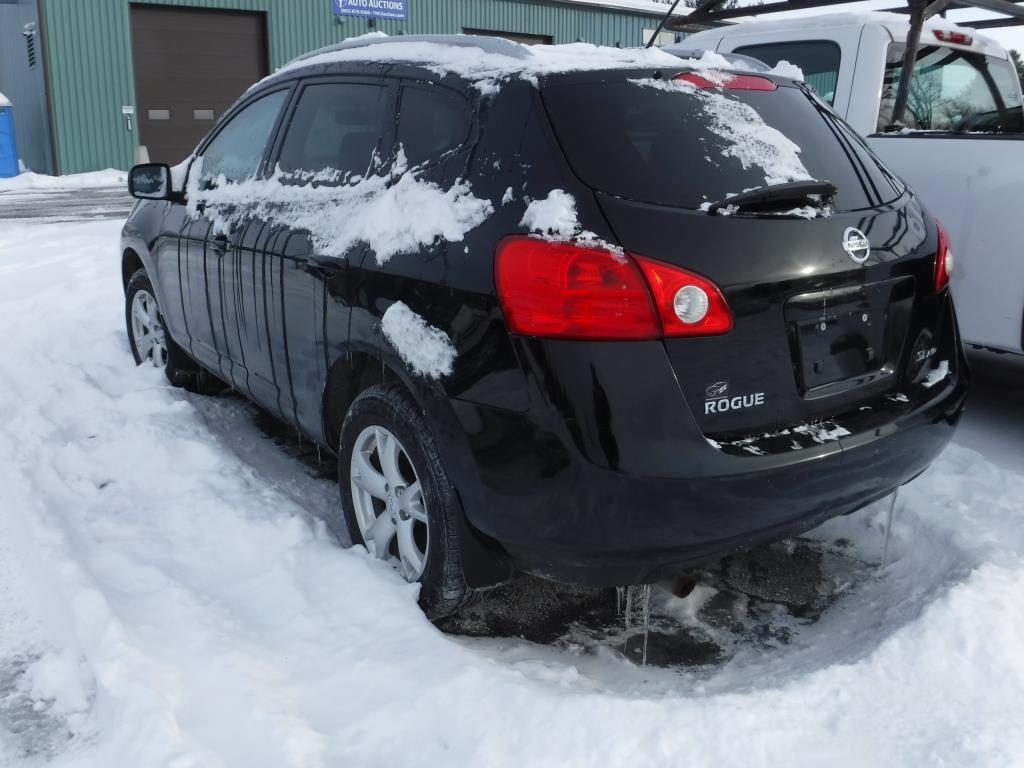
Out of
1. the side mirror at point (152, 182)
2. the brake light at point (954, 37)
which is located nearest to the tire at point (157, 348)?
the side mirror at point (152, 182)

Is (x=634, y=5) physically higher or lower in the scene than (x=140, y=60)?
higher

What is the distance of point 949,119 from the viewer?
558 cm

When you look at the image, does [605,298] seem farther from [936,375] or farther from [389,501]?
[936,375]

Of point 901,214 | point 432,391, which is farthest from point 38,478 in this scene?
point 901,214

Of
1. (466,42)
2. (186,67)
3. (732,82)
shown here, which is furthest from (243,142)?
(186,67)

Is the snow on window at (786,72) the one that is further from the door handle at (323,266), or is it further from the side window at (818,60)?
the side window at (818,60)

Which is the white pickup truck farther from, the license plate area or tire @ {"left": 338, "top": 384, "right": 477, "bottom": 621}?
tire @ {"left": 338, "top": 384, "right": 477, "bottom": 621}

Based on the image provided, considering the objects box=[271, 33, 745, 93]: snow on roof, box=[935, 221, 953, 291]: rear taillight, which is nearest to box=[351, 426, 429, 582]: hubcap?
box=[271, 33, 745, 93]: snow on roof

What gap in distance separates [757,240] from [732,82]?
68 cm

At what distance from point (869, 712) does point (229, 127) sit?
3490 mm

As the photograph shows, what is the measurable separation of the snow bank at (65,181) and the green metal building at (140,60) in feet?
1.61

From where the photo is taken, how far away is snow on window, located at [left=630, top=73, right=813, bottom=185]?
2523 millimetres

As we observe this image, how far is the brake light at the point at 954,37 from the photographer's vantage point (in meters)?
5.48

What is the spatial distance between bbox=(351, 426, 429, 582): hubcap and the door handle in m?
0.51
